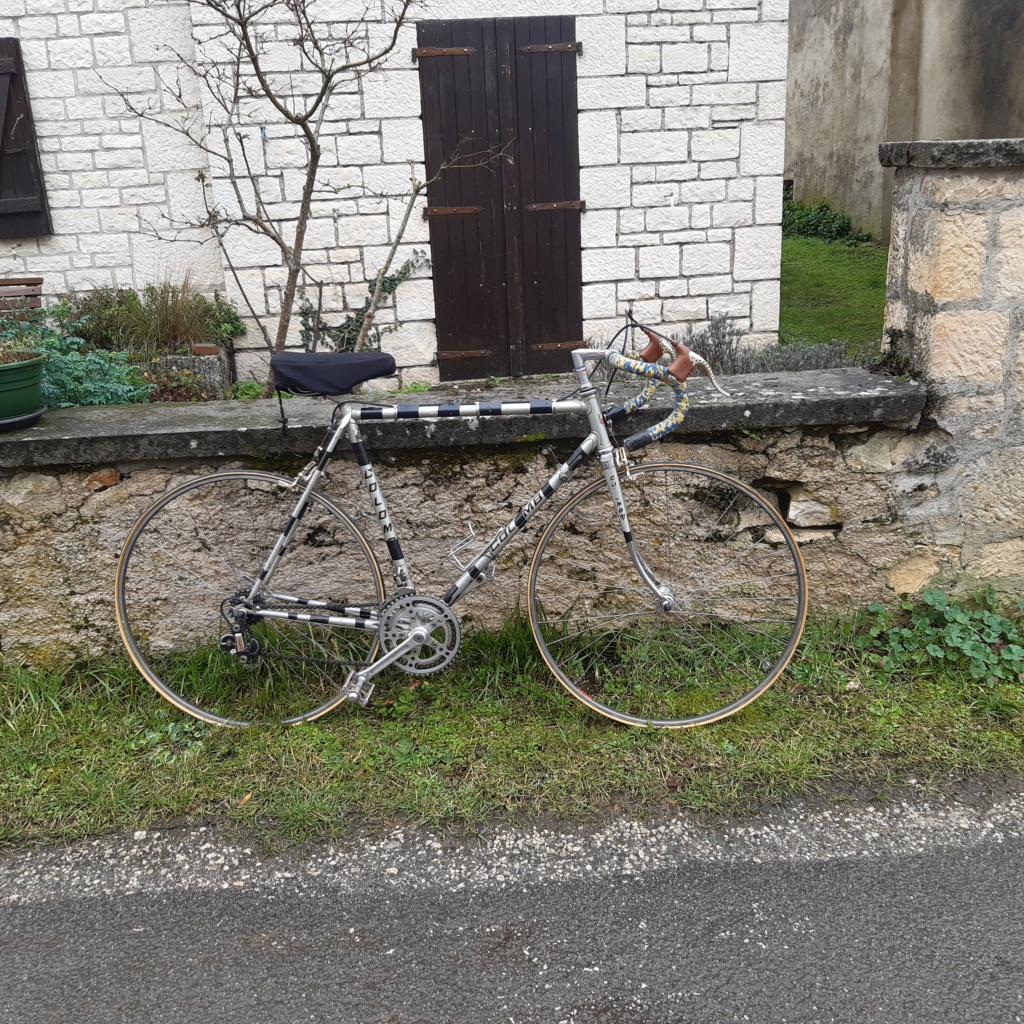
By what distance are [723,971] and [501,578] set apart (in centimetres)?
155

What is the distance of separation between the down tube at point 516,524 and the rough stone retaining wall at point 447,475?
0.68ft

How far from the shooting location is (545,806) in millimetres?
2865

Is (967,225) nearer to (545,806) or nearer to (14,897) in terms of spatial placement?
(545,806)

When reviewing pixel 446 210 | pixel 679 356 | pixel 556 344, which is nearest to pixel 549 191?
pixel 446 210

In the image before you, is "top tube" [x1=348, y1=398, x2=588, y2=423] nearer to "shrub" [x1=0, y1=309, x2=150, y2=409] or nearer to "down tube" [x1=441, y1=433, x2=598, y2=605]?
"down tube" [x1=441, y1=433, x2=598, y2=605]

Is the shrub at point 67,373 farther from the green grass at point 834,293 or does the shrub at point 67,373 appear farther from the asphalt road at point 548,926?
the green grass at point 834,293

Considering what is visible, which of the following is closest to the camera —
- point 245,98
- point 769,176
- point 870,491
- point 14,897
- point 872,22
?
point 14,897

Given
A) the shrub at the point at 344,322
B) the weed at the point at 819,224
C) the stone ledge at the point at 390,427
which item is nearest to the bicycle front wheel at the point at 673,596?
the stone ledge at the point at 390,427

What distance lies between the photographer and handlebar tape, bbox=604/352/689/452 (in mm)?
3027

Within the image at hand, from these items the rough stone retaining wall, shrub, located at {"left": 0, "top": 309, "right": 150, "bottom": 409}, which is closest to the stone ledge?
the rough stone retaining wall

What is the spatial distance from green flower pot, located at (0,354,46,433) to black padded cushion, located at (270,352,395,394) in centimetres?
86

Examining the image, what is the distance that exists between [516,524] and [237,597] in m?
0.91

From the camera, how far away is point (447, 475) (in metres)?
3.37

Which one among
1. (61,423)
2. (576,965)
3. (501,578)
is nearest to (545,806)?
(576,965)
